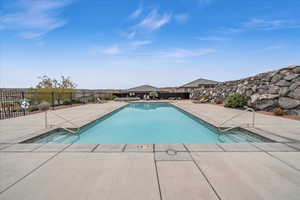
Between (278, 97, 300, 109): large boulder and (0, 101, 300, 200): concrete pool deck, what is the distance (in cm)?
605

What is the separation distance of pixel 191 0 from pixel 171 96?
15.5 meters

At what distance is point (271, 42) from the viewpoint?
1185cm

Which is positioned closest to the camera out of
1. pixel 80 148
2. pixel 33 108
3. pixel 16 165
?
Result: pixel 16 165

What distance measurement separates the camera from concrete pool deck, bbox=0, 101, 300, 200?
1.66 metres

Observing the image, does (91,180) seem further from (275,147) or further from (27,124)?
(27,124)

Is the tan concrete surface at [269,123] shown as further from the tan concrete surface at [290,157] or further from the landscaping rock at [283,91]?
the landscaping rock at [283,91]

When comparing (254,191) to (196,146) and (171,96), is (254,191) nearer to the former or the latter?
(196,146)

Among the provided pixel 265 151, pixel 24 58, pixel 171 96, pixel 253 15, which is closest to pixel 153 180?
pixel 265 151

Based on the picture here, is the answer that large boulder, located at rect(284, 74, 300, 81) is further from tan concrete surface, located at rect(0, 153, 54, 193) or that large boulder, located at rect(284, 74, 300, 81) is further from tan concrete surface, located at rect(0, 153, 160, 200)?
tan concrete surface, located at rect(0, 153, 54, 193)

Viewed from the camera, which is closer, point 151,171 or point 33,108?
point 151,171

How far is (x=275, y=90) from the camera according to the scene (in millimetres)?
8281

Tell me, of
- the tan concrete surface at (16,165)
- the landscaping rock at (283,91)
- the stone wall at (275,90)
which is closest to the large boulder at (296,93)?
the stone wall at (275,90)

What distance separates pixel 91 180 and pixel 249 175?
2.32 metres

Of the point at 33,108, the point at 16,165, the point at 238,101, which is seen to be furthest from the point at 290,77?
the point at 33,108
